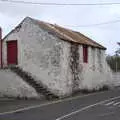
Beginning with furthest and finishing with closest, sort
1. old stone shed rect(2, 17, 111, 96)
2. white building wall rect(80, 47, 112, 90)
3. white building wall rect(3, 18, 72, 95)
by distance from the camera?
white building wall rect(80, 47, 112, 90) < old stone shed rect(2, 17, 111, 96) < white building wall rect(3, 18, 72, 95)

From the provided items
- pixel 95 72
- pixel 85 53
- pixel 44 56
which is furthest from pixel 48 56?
pixel 95 72

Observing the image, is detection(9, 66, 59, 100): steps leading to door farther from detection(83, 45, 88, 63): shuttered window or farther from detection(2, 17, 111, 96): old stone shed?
detection(83, 45, 88, 63): shuttered window

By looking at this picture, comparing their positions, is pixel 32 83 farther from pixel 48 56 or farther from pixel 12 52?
pixel 12 52

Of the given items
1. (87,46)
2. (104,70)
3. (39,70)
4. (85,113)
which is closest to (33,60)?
(39,70)

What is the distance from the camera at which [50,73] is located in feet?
115

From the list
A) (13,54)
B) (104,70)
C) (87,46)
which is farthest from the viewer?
(104,70)

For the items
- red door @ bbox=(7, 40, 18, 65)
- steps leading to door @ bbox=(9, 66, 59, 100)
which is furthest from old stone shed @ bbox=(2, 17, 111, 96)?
steps leading to door @ bbox=(9, 66, 59, 100)

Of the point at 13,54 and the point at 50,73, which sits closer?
the point at 50,73

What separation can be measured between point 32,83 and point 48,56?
8.20 ft

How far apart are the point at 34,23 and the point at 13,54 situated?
3318 millimetres

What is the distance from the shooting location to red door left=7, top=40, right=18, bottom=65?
3734 cm

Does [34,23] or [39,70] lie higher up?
[34,23]

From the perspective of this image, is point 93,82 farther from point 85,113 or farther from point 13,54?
point 85,113

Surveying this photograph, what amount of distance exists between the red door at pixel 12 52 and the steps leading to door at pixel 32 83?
48.6 inches
